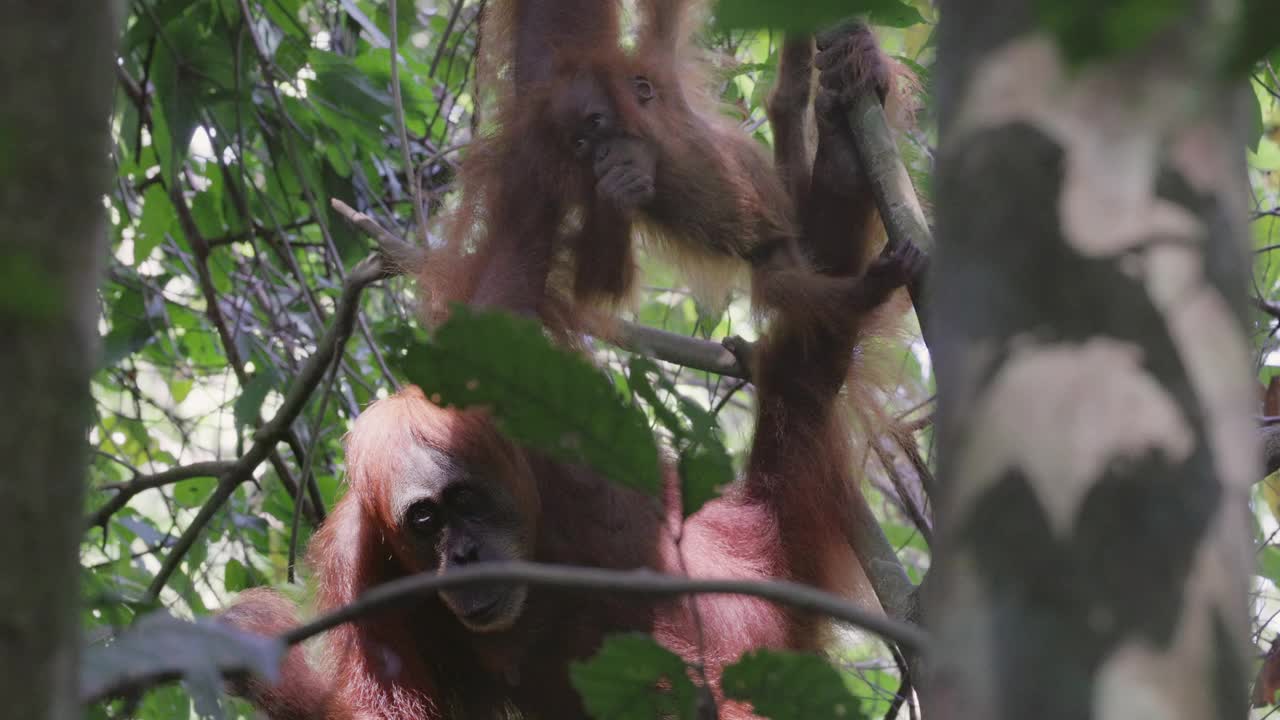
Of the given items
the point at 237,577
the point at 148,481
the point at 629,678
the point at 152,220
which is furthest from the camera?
the point at 152,220

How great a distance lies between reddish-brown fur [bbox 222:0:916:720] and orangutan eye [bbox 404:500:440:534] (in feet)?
0.20

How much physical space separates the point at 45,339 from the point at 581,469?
214 cm

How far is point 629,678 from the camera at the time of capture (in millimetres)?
1137

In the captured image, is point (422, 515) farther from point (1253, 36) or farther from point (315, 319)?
point (1253, 36)

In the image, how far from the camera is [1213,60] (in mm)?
577

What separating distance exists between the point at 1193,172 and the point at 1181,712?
11.1 inches

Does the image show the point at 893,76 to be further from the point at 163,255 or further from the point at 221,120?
the point at 163,255

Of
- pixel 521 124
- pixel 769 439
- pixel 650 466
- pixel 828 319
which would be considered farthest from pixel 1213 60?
pixel 769 439

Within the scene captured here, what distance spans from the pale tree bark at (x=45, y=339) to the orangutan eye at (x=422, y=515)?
1.84 m

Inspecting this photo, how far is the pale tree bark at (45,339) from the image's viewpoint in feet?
2.04

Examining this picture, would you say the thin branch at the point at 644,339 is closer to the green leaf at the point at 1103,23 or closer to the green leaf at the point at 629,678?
the green leaf at the point at 629,678

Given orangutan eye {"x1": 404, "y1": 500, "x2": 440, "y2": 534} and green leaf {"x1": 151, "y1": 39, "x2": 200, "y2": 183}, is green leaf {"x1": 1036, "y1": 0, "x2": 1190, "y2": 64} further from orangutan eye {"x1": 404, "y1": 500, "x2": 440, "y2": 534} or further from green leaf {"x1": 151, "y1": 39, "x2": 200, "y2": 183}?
green leaf {"x1": 151, "y1": 39, "x2": 200, "y2": 183}

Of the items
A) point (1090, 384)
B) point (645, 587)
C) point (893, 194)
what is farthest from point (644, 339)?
point (1090, 384)

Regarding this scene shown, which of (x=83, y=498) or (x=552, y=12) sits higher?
(x=552, y=12)
